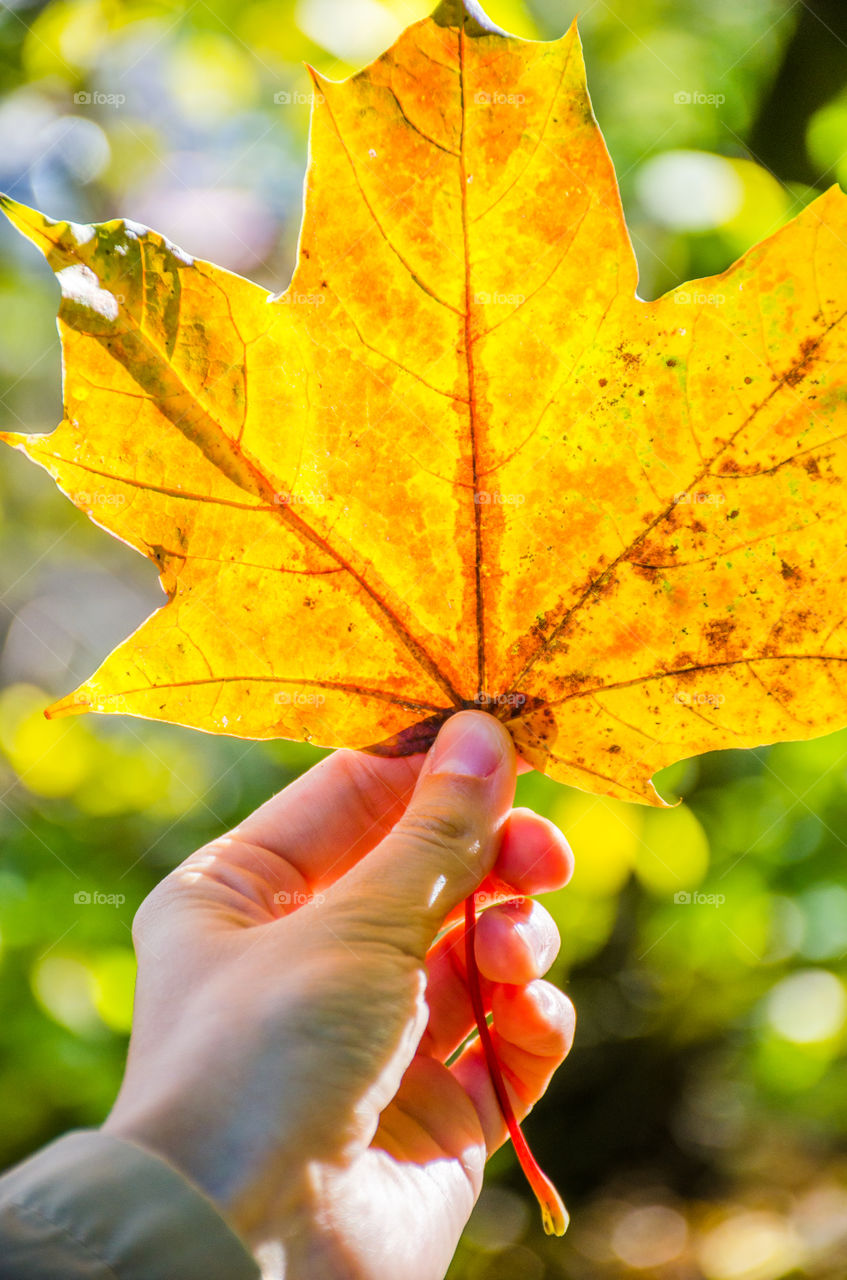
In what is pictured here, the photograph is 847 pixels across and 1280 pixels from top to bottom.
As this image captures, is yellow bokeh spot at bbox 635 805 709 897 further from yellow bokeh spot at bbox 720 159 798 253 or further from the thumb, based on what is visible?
yellow bokeh spot at bbox 720 159 798 253

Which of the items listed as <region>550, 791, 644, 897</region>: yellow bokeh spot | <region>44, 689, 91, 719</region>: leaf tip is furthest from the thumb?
<region>550, 791, 644, 897</region>: yellow bokeh spot

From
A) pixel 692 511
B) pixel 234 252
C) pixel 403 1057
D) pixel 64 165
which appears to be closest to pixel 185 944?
pixel 403 1057

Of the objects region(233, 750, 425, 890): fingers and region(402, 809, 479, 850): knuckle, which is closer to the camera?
region(402, 809, 479, 850): knuckle

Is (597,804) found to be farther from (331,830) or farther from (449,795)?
(449,795)

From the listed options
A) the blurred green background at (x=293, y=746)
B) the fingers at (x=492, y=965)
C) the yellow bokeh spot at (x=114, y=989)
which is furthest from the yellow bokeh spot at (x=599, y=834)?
the yellow bokeh spot at (x=114, y=989)


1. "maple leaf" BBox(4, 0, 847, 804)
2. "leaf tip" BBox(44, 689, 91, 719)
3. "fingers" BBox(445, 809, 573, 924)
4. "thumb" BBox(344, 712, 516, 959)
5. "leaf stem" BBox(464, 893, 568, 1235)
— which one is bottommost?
"leaf stem" BBox(464, 893, 568, 1235)
